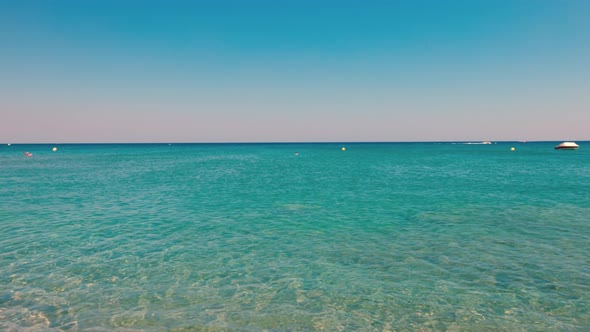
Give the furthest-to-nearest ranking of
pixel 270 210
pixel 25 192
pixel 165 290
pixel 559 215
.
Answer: pixel 25 192 < pixel 270 210 < pixel 559 215 < pixel 165 290

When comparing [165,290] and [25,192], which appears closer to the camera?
[165,290]

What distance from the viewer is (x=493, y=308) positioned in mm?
10711

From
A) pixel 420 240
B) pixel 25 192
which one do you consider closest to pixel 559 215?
pixel 420 240

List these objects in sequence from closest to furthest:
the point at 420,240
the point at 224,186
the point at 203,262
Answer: the point at 203,262 → the point at 420,240 → the point at 224,186

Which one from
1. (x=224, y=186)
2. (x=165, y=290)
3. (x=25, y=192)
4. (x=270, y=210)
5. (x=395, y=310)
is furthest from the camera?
(x=224, y=186)

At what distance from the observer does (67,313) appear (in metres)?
10.4

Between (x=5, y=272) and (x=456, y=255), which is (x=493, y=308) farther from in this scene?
(x=5, y=272)

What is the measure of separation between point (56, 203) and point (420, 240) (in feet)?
99.3

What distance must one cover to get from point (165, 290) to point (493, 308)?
1102 centimetres

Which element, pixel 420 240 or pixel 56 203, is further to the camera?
pixel 56 203

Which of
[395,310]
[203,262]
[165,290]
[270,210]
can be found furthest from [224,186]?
[395,310]

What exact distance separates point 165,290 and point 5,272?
7.07m

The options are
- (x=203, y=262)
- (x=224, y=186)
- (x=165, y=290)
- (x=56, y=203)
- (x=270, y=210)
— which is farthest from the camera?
(x=224, y=186)

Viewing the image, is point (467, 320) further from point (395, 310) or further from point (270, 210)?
point (270, 210)
